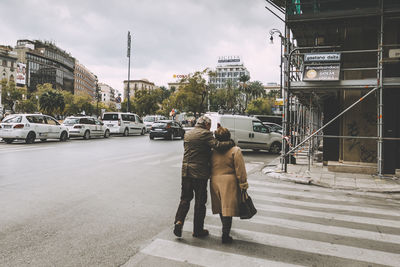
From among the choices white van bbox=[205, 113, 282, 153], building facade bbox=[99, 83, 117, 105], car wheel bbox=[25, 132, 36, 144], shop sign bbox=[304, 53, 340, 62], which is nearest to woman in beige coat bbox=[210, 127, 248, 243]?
shop sign bbox=[304, 53, 340, 62]

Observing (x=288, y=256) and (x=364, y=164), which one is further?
(x=364, y=164)

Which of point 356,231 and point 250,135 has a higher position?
point 250,135

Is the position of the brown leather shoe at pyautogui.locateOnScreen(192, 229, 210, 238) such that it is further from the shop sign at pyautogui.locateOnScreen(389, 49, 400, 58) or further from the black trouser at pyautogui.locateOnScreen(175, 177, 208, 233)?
the shop sign at pyautogui.locateOnScreen(389, 49, 400, 58)

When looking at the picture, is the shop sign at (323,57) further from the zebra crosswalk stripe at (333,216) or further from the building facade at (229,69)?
the building facade at (229,69)

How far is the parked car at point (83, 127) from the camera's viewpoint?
21203mm

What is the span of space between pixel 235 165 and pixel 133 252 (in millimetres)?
1615

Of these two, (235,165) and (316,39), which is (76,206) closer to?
(235,165)

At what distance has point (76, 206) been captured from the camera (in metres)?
5.38

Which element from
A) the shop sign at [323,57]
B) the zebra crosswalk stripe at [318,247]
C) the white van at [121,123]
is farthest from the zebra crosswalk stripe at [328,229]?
the white van at [121,123]

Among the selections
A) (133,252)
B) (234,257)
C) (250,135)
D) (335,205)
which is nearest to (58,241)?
(133,252)

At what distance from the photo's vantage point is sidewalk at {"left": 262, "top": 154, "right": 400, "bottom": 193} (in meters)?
7.76

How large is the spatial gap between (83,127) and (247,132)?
39.8ft

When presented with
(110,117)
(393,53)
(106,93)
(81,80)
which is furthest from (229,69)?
(393,53)

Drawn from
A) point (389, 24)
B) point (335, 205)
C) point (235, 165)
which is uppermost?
point (389, 24)
